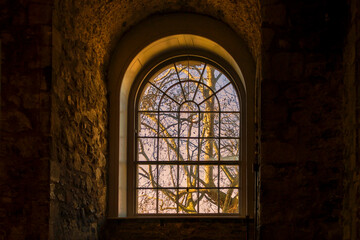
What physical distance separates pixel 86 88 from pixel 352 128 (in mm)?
2366

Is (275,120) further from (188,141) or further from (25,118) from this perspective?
(188,141)

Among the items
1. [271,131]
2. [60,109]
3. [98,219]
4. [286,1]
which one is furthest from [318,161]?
[98,219]

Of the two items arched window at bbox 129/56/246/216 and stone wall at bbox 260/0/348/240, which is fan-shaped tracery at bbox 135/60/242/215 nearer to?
arched window at bbox 129/56/246/216

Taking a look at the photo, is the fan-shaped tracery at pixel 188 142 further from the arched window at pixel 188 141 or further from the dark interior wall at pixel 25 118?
the dark interior wall at pixel 25 118

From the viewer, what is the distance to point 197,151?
5.64 metres

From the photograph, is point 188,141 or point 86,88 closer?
point 86,88

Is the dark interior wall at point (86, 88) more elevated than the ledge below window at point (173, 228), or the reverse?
the dark interior wall at point (86, 88)

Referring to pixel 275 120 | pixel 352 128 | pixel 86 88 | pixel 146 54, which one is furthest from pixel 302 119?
pixel 146 54

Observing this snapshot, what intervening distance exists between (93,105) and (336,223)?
247cm

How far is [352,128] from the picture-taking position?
11.3 ft

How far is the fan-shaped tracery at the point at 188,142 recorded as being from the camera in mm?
5539

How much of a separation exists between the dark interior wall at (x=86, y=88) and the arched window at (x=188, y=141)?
0.60 m

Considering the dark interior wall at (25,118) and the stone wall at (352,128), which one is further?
the dark interior wall at (25,118)

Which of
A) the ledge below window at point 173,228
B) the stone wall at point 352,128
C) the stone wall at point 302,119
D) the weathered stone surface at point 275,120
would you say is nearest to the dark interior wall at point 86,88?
the weathered stone surface at point 275,120
